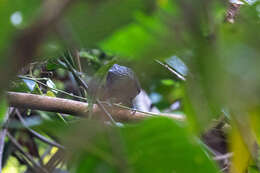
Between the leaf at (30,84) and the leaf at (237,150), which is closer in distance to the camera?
the leaf at (237,150)

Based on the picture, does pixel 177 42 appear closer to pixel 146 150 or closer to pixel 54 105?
pixel 146 150

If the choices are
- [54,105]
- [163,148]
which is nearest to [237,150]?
[163,148]

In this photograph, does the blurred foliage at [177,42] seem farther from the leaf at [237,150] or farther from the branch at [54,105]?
the branch at [54,105]

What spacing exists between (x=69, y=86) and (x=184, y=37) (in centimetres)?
146

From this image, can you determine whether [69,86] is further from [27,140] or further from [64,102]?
[64,102]

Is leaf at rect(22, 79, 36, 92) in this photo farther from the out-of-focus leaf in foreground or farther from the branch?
the out-of-focus leaf in foreground

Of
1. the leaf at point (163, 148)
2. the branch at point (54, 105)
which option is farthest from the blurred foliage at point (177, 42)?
the branch at point (54, 105)

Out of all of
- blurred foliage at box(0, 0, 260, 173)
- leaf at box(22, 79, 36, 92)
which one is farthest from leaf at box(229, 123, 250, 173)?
leaf at box(22, 79, 36, 92)

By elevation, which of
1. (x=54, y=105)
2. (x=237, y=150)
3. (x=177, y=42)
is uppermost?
(x=177, y=42)

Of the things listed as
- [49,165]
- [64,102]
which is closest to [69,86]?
[49,165]

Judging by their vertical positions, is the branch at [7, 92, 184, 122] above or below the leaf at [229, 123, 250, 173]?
below

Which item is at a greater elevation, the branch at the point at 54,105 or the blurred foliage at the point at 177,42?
the blurred foliage at the point at 177,42

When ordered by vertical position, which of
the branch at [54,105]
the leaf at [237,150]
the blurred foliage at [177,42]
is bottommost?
the branch at [54,105]

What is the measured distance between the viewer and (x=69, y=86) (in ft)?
5.53
